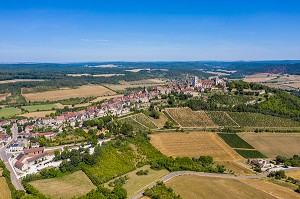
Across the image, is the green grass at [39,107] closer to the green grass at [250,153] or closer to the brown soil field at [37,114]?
the brown soil field at [37,114]

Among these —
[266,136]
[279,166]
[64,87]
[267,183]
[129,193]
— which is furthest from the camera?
[64,87]

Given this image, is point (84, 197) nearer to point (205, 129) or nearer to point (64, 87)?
point (205, 129)

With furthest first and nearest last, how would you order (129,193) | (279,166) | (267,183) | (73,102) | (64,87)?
(64,87), (73,102), (279,166), (267,183), (129,193)

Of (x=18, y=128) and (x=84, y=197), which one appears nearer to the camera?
(x=84, y=197)

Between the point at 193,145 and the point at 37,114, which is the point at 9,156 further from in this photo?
the point at 193,145

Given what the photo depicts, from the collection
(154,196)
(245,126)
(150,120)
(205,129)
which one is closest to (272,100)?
(245,126)

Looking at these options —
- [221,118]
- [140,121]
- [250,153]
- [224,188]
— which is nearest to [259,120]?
[221,118]

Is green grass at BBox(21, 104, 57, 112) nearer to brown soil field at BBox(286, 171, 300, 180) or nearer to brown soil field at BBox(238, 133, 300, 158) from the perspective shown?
brown soil field at BBox(238, 133, 300, 158)
